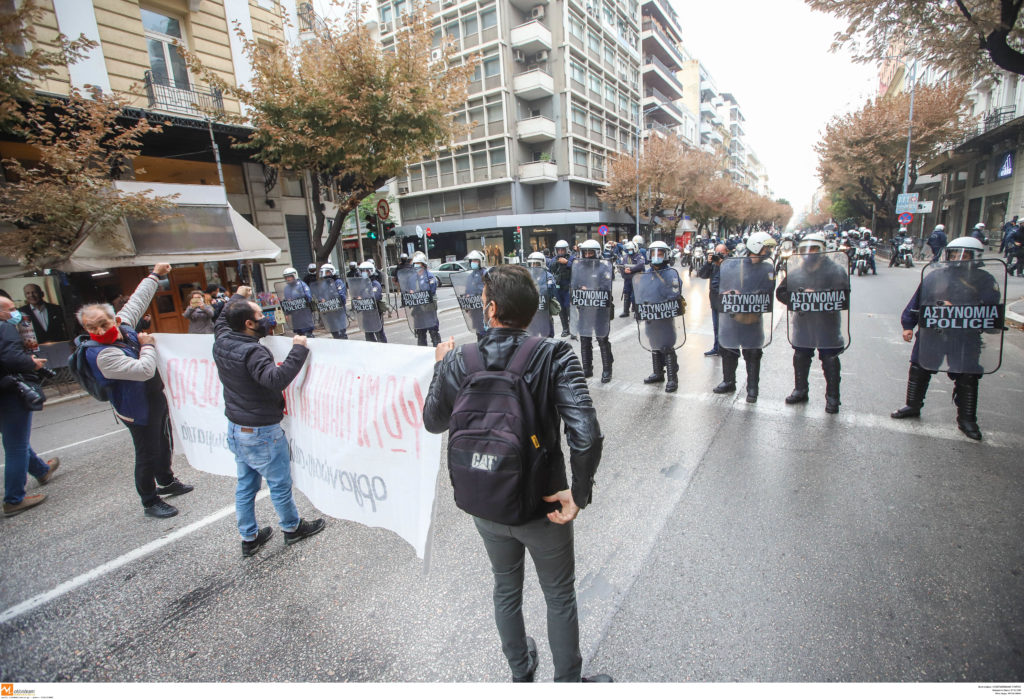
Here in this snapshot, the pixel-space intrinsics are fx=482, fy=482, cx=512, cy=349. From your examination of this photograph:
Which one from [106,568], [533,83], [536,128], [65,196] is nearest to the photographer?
[106,568]

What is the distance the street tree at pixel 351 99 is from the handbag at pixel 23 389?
27.9 feet

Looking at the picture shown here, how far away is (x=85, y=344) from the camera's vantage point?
3.45 m

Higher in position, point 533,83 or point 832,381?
point 533,83

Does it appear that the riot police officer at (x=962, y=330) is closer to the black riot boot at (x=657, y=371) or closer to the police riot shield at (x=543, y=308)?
the black riot boot at (x=657, y=371)

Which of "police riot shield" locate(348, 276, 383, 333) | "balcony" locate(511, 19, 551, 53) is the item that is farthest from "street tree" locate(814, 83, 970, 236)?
"police riot shield" locate(348, 276, 383, 333)

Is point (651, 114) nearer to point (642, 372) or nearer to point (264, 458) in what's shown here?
point (642, 372)

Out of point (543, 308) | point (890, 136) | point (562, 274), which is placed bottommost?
point (543, 308)

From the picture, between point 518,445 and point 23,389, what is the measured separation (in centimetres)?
457

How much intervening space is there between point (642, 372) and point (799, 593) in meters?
4.83

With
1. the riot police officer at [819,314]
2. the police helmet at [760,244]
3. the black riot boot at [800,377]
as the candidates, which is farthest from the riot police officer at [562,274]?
the riot police officer at [819,314]

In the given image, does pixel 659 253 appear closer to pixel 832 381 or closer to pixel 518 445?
pixel 832 381

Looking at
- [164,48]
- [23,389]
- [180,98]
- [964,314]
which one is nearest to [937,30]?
[964,314]

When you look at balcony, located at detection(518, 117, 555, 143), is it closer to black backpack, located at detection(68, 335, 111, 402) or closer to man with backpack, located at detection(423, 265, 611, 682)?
black backpack, located at detection(68, 335, 111, 402)

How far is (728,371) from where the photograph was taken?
6020 mm
